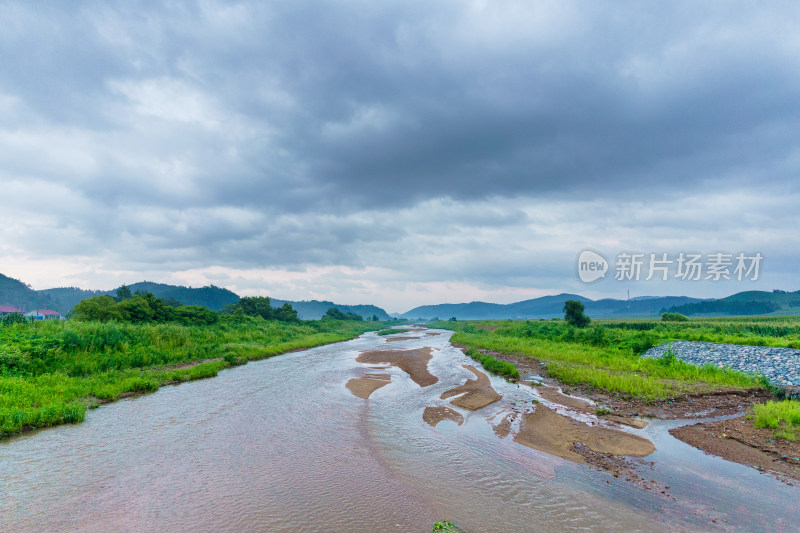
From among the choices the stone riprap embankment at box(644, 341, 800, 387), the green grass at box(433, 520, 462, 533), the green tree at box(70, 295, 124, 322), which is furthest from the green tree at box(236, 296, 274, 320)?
the green grass at box(433, 520, 462, 533)

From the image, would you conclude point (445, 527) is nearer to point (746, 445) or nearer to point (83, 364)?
point (746, 445)

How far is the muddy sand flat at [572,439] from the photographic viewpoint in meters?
9.89

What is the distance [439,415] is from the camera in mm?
13758

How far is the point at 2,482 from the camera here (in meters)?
7.71

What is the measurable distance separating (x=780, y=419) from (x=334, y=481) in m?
14.4

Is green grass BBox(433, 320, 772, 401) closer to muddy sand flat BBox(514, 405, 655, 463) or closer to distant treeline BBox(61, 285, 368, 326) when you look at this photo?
muddy sand flat BBox(514, 405, 655, 463)

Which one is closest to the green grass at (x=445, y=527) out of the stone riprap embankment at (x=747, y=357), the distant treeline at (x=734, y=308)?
the stone riprap embankment at (x=747, y=357)

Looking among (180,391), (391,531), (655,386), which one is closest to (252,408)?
(180,391)

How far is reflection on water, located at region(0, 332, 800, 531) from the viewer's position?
6.57 metres

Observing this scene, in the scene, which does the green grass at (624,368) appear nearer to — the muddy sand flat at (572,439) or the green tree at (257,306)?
the muddy sand flat at (572,439)

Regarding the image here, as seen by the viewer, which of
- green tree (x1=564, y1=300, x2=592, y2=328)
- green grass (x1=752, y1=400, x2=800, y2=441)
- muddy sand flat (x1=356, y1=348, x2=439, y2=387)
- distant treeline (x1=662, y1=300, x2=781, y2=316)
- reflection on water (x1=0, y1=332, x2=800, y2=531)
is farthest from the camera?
distant treeline (x1=662, y1=300, x2=781, y2=316)

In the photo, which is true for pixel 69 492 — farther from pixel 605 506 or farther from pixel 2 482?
pixel 605 506

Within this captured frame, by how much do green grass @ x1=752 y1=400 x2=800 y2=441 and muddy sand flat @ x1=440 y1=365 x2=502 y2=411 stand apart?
8.91m

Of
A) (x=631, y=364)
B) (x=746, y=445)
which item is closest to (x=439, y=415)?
(x=746, y=445)
